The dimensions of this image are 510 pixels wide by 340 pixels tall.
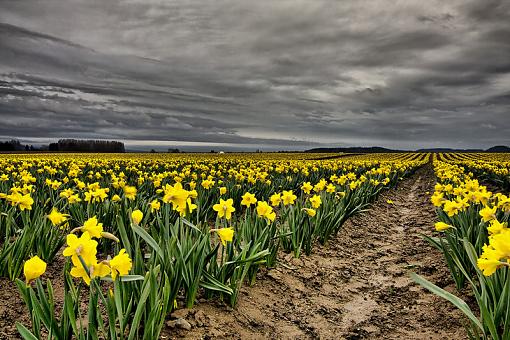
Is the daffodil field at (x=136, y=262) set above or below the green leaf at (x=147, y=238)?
below

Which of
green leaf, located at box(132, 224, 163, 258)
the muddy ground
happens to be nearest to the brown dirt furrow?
the muddy ground

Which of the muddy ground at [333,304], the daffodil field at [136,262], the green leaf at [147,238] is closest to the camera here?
the daffodil field at [136,262]

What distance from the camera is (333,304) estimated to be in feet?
12.8

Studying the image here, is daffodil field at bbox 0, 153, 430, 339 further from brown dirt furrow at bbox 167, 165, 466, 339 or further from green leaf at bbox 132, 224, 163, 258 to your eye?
brown dirt furrow at bbox 167, 165, 466, 339

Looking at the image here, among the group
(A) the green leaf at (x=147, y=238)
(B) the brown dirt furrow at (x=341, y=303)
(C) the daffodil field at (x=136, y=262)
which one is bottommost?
(B) the brown dirt furrow at (x=341, y=303)

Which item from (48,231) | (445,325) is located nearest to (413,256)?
(445,325)

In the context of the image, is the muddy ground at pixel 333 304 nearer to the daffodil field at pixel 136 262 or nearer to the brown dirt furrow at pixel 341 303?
the brown dirt furrow at pixel 341 303

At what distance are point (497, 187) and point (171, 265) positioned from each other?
1556cm

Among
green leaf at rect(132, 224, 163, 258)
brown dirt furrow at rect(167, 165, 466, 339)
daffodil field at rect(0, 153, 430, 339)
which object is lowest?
brown dirt furrow at rect(167, 165, 466, 339)

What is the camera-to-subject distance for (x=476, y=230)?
15.0ft

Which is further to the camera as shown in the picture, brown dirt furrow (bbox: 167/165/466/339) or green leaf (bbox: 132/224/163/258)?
brown dirt furrow (bbox: 167/165/466/339)

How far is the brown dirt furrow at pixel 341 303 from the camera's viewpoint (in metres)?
3.10

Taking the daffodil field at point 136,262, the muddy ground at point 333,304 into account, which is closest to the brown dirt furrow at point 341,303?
the muddy ground at point 333,304

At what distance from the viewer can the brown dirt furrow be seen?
3104mm
